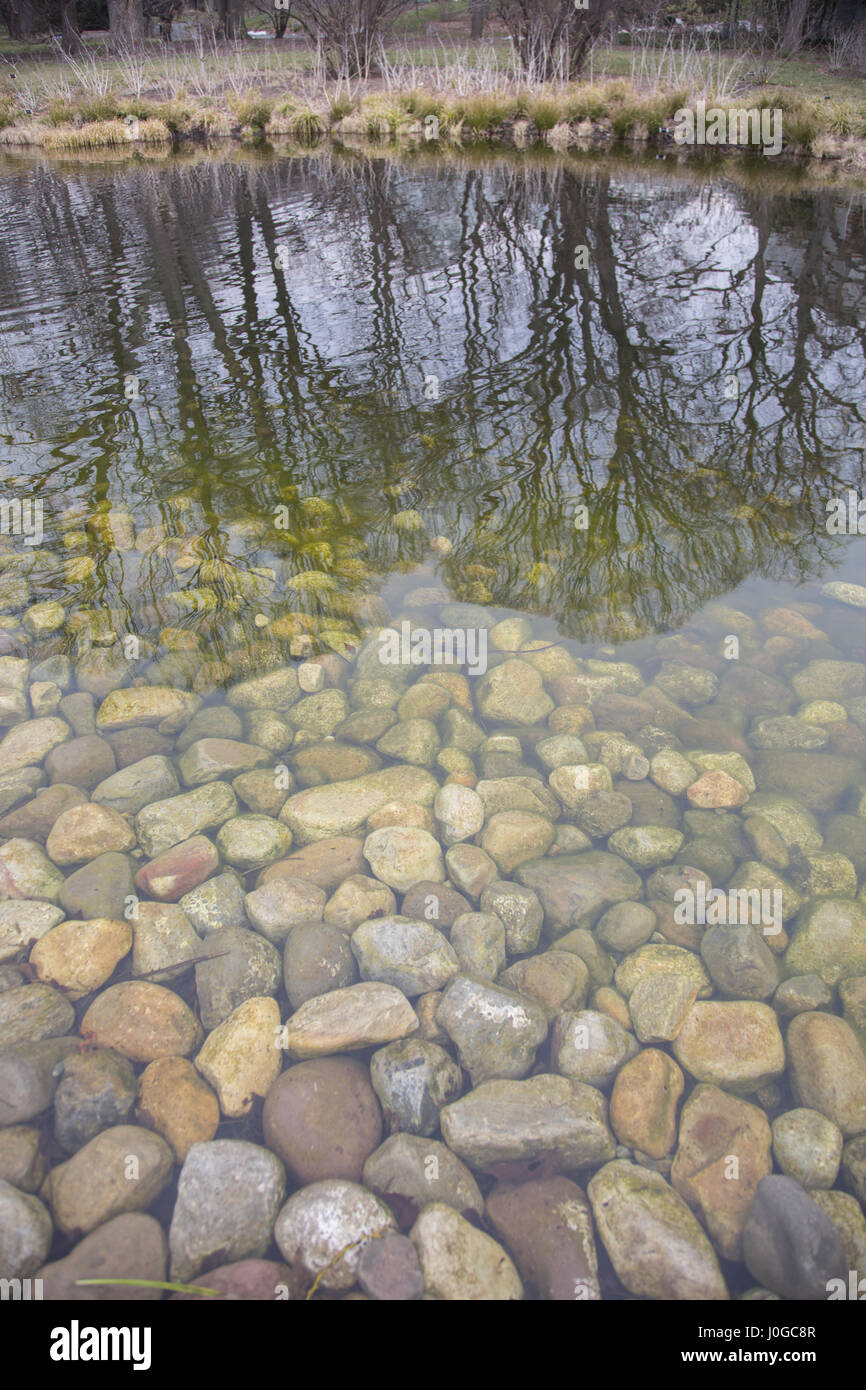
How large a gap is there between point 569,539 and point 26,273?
362 inches

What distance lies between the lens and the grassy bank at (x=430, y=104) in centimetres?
1706

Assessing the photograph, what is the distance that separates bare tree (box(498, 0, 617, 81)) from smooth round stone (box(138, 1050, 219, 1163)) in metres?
23.6

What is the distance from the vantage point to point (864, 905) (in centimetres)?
322

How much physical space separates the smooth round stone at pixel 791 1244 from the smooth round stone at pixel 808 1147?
0.10 metres

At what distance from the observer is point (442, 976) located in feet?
9.87

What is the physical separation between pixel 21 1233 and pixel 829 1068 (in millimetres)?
2636

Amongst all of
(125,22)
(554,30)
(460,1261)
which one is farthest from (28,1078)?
(125,22)

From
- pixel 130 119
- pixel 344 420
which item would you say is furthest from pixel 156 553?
pixel 130 119

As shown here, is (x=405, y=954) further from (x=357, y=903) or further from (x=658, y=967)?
(x=658, y=967)

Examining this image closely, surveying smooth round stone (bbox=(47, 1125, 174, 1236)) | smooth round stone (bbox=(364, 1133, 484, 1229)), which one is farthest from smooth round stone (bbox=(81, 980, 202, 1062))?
smooth round stone (bbox=(364, 1133, 484, 1229))

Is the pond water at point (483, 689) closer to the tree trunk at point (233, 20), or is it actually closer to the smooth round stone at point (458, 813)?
the smooth round stone at point (458, 813)

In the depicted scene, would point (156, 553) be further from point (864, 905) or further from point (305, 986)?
point (864, 905)

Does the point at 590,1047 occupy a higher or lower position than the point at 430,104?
lower

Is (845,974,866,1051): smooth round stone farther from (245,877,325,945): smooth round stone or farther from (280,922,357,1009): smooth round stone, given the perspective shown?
(245,877,325,945): smooth round stone
